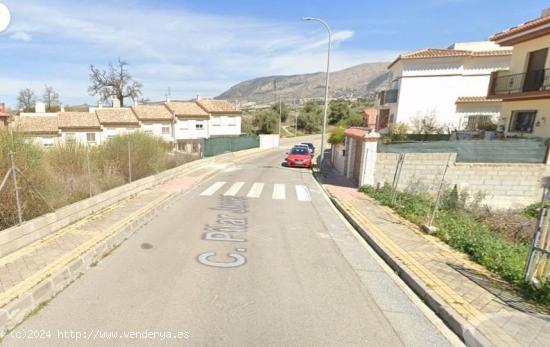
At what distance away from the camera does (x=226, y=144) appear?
27.3 metres

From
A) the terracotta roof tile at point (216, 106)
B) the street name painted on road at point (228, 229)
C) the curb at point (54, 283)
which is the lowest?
the street name painted on road at point (228, 229)

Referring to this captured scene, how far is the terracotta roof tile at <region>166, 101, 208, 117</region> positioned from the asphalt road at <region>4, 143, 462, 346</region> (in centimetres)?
3402

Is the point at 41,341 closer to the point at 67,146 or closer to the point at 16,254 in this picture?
the point at 16,254

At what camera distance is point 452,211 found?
34.1 ft

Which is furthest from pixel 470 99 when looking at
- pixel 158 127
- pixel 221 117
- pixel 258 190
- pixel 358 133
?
pixel 158 127

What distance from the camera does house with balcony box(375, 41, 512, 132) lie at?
25.1m

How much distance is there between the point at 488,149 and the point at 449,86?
1713 centimetres

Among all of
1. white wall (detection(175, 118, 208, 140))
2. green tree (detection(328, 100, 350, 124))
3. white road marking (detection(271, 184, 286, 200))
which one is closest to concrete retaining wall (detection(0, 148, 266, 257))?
white road marking (detection(271, 184, 286, 200))

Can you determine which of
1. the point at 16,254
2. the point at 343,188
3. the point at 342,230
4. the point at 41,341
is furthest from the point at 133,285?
the point at 343,188

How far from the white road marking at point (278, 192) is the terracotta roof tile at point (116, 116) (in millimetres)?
29136

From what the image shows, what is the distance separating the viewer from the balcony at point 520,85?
49.4ft

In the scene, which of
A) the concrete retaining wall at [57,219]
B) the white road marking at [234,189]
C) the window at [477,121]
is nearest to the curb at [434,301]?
the white road marking at [234,189]

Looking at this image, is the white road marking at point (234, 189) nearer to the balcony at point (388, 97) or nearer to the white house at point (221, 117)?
the balcony at point (388, 97)

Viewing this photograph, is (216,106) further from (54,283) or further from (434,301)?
(434,301)
